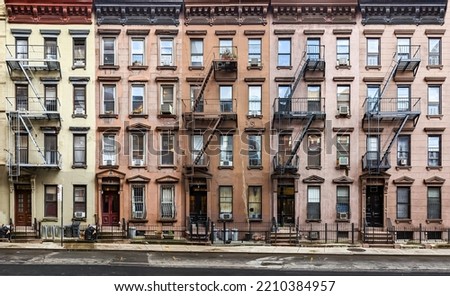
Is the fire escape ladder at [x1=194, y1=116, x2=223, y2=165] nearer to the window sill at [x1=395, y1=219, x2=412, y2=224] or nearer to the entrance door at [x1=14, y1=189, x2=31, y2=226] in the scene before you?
the entrance door at [x1=14, y1=189, x2=31, y2=226]

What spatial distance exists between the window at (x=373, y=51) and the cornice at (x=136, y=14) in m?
9.24

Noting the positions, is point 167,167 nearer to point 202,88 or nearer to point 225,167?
point 225,167

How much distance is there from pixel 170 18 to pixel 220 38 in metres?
2.58

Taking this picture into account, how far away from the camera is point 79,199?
65.0 ft

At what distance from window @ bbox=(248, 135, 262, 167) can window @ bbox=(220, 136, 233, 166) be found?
92 centimetres

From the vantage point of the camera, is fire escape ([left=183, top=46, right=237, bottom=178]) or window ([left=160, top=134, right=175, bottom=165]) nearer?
fire escape ([left=183, top=46, right=237, bottom=178])

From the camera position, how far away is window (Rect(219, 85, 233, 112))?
1972 centimetres

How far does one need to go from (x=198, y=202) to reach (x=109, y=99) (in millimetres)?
6581

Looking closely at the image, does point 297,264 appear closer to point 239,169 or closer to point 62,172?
point 239,169

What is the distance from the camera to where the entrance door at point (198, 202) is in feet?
65.2

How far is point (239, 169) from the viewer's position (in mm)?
19766

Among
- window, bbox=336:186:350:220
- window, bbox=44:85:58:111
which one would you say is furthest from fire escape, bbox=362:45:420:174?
window, bbox=44:85:58:111

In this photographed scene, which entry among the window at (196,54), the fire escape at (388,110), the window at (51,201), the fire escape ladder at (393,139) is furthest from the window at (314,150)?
the window at (51,201)

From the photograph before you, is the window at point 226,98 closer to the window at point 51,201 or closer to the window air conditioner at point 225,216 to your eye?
the window air conditioner at point 225,216
